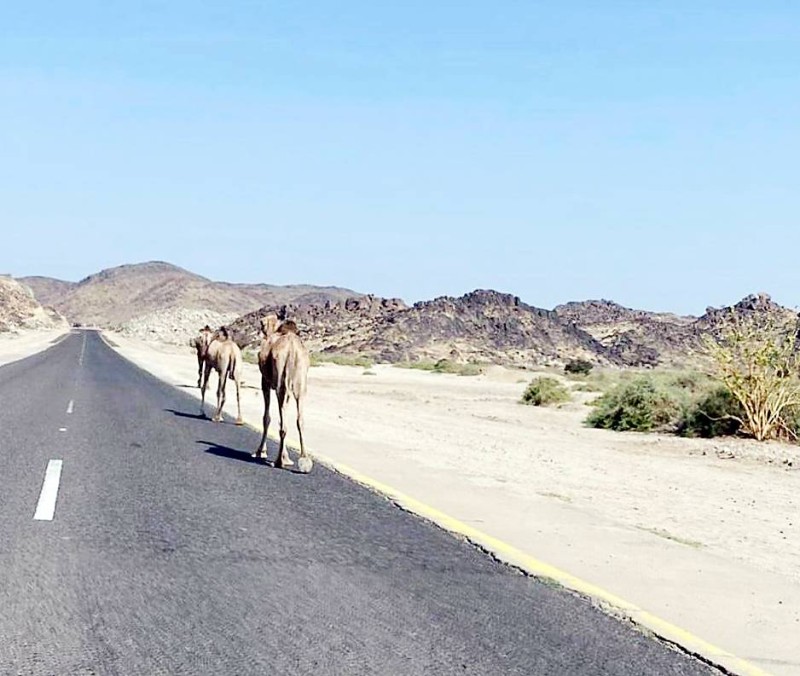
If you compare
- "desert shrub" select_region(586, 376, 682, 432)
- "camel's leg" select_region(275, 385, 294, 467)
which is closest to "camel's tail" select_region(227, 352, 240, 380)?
"camel's leg" select_region(275, 385, 294, 467)

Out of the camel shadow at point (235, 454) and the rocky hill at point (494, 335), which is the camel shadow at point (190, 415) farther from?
the rocky hill at point (494, 335)

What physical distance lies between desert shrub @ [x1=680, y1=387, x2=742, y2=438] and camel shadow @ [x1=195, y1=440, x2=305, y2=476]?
42.7ft

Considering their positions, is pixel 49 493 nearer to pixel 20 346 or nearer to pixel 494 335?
pixel 20 346

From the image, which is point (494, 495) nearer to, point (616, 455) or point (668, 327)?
point (616, 455)

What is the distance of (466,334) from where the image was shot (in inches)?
3952

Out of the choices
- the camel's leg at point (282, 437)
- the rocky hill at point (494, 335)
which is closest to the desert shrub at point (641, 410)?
the camel's leg at point (282, 437)

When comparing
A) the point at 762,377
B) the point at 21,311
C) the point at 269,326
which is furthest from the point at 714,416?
the point at 21,311

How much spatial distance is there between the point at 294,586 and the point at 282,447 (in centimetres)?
717

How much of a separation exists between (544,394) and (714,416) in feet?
43.2

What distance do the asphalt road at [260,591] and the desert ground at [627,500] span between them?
0.80m

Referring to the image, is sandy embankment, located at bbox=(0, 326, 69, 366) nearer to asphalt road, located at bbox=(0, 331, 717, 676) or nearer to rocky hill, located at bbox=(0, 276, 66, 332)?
rocky hill, located at bbox=(0, 276, 66, 332)

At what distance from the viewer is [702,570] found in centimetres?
972

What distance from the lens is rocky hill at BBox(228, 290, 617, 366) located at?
307 ft

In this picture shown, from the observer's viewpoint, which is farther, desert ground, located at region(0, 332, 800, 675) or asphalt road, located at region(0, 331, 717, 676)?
desert ground, located at region(0, 332, 800, 675)
